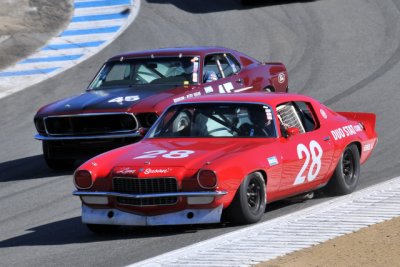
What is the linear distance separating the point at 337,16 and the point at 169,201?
1511cm

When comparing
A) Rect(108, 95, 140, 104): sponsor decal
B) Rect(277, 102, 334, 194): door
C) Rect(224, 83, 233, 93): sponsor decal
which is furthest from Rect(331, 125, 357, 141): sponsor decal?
Rect(224, 83, 233, 93): sponsor decal

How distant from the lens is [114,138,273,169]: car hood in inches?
338

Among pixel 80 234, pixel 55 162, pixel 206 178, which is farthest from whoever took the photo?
pixel 55 162

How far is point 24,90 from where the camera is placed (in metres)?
19.2

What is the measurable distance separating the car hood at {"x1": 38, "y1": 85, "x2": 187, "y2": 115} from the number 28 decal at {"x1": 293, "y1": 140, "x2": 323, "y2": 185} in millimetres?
3110

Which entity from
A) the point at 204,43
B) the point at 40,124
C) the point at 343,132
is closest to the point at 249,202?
the point at 343,132

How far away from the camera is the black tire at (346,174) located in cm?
992

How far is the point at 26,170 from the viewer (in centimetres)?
1317

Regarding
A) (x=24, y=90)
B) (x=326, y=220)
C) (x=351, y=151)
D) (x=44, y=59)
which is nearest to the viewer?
(x=326, y=220)

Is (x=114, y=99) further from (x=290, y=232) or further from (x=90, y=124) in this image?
(x=290, y=232)

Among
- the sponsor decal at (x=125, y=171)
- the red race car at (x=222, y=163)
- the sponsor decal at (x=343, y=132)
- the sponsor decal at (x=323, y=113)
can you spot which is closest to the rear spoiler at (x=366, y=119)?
the red race car at (x=222, y=163)

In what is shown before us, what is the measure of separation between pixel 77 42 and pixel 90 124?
10433mm

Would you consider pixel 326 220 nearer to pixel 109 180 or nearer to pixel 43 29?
pixel 109 180

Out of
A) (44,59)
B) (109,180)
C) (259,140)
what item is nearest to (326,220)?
(259,140)
